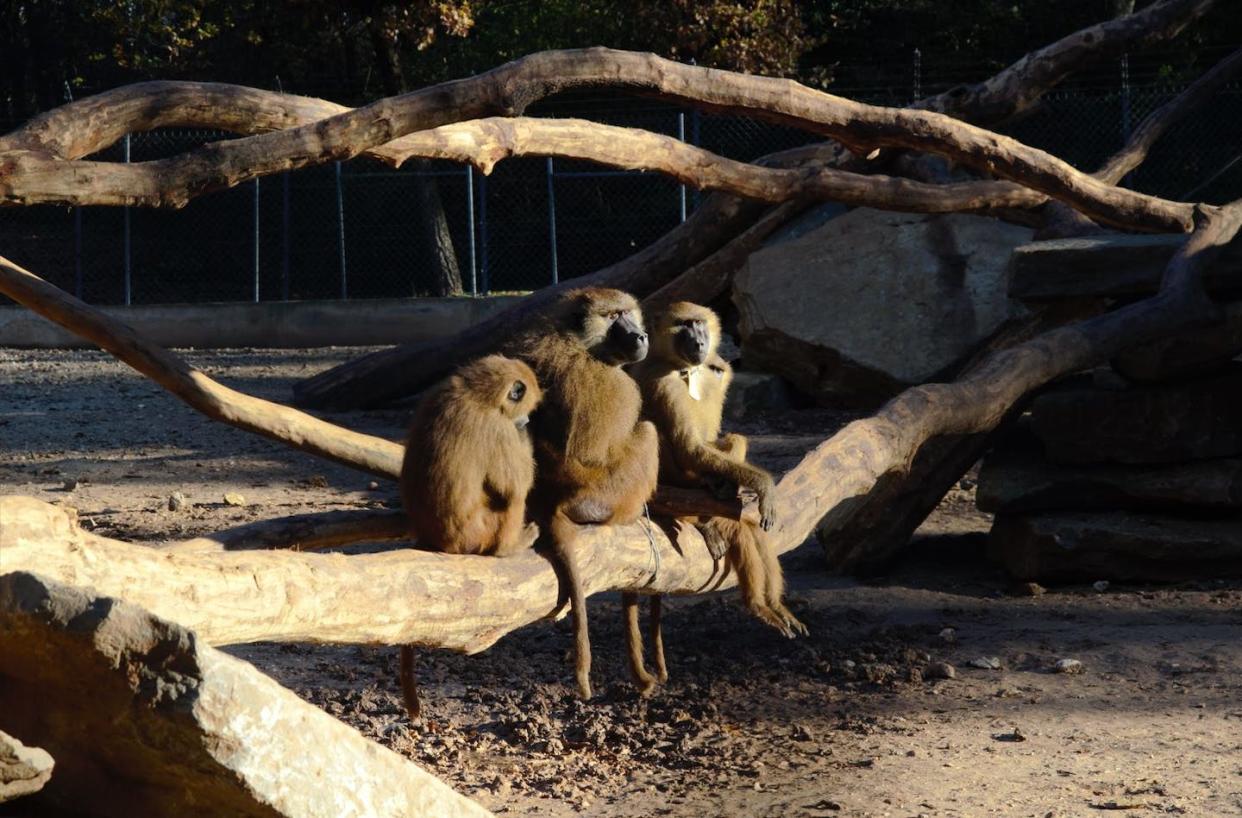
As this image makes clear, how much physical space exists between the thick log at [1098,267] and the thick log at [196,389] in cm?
412

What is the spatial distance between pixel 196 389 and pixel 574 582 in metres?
1.85

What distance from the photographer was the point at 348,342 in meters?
16.2

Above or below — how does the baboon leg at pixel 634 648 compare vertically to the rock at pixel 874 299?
below

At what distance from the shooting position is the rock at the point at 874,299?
11031 millimetres

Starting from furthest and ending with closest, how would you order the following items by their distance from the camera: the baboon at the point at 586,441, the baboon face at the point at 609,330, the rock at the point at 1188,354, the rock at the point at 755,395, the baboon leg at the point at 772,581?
the rock at the point at 755,395 < the rock at the point at 1188,354 < the baboon leg at the point at 772,581 < the baboon face at the point at 609,330 < the baboon at the point at 586,441

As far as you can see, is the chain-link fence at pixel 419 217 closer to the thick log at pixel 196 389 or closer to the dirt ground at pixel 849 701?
the dirt ground at pixel 849 701

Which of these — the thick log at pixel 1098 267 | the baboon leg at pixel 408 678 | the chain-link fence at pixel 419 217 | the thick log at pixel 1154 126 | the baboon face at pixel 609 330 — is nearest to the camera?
the baboon leg at pixel 408 678

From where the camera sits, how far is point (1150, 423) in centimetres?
796

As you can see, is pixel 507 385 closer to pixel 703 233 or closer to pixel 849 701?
pixel 849 701

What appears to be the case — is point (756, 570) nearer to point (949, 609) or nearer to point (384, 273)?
point (949, 609)

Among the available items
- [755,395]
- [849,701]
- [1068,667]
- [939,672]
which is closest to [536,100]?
[849,701]

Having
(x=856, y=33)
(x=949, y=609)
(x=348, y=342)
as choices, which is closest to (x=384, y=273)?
(x=348, y=342)

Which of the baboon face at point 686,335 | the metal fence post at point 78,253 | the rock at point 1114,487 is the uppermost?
the metal fence post at point 78,253

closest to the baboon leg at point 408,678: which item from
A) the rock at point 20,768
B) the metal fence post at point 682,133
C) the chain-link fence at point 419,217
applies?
the rock at point 20,768
